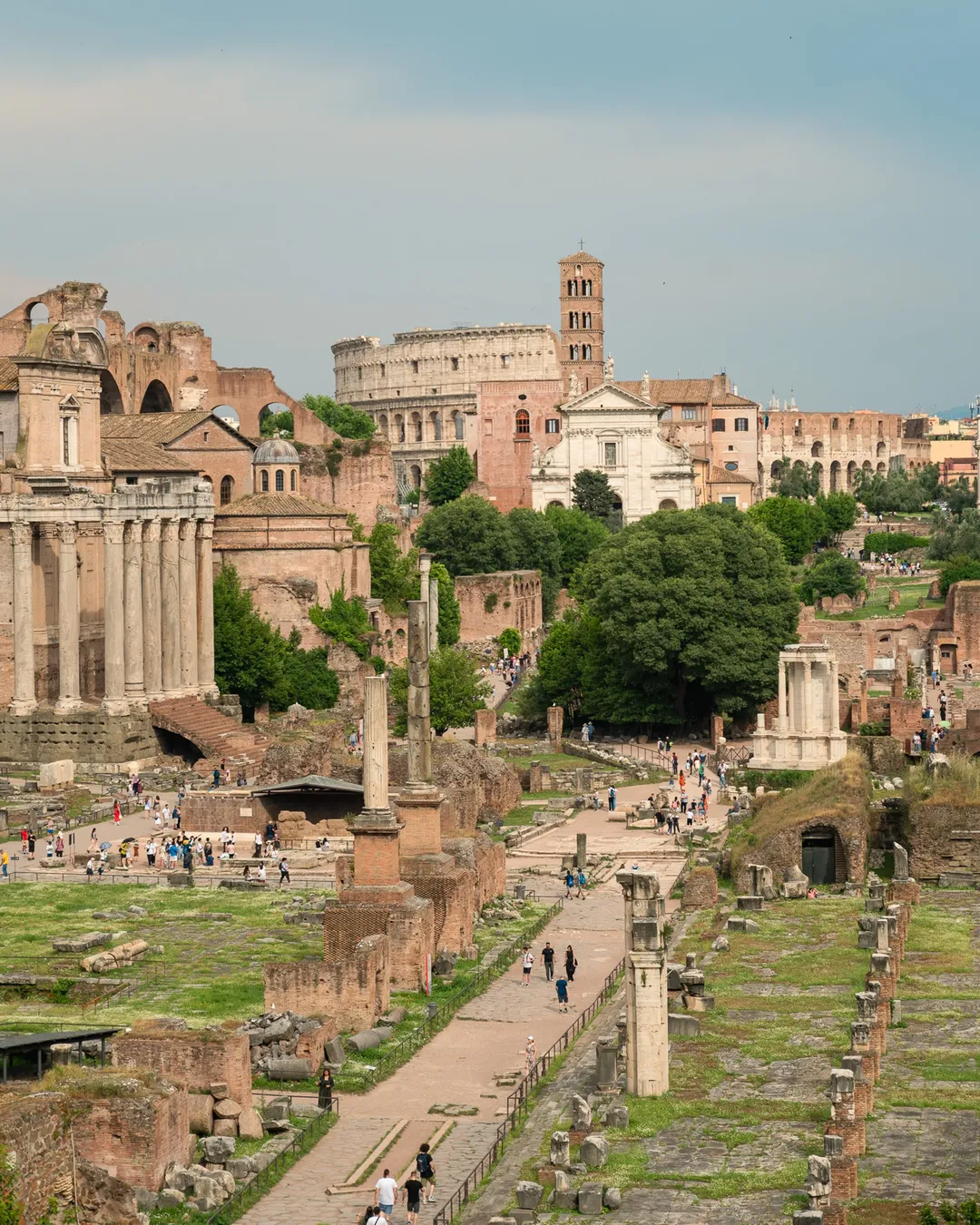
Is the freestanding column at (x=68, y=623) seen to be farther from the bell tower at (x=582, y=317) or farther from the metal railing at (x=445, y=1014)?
the bell tower at (x=582, y=317)

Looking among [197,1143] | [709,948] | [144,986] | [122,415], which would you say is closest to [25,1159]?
[197,1143]

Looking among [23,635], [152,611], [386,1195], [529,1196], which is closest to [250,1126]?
[386,1195]

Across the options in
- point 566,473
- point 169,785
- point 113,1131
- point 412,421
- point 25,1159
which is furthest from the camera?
point 412,421

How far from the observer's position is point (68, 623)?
65000 mm

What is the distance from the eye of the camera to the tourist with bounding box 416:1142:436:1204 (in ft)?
90.0

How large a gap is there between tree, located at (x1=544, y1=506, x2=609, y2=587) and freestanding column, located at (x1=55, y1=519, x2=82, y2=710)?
140 feet

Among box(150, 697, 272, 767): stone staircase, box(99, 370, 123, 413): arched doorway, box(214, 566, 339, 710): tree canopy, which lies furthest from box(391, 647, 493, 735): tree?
box(99, 370, 123, 413): arched doorway

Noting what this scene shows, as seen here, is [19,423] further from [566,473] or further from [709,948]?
[566,473]

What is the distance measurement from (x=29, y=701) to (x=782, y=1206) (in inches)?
1711

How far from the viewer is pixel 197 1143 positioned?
28.6 m

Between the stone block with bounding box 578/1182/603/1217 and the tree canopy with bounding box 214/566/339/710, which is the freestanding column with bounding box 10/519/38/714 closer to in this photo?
the tree canopy with bounding box 214/566/339/710

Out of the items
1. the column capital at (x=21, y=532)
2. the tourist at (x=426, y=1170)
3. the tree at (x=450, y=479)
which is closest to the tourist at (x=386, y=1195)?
the tourist at (x=426, y=1170)

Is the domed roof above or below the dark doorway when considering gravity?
above

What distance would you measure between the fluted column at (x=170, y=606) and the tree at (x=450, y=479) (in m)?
57.0
